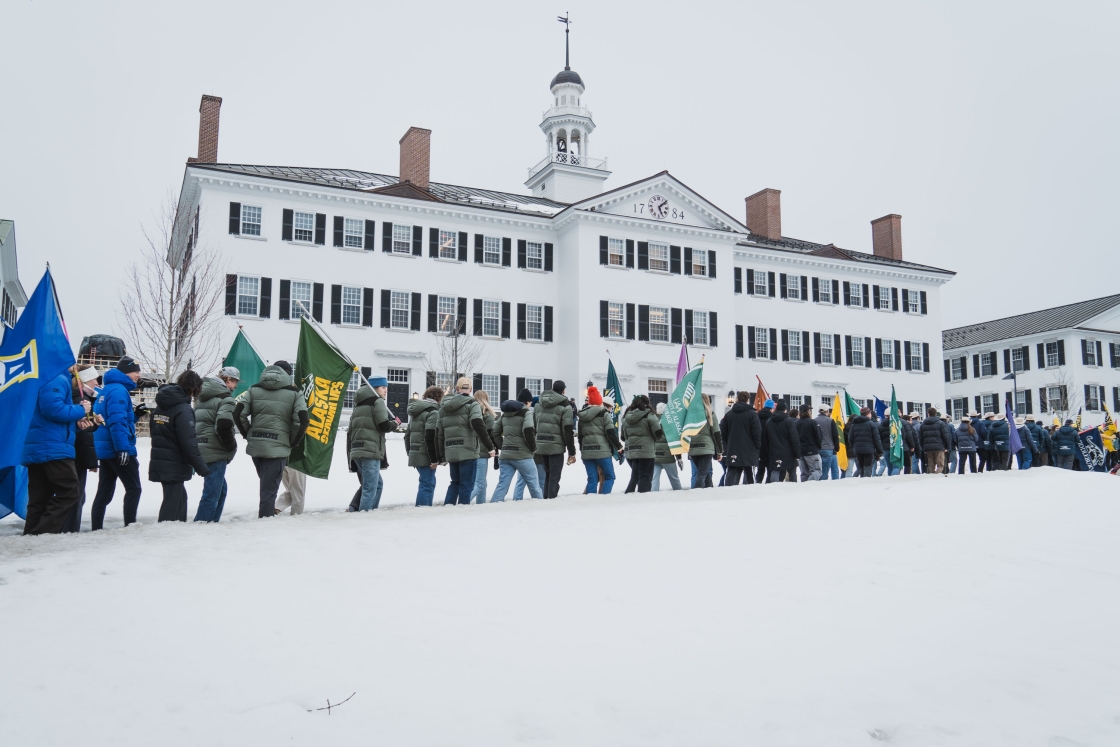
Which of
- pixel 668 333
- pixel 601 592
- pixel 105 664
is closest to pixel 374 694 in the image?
pixel 105 664

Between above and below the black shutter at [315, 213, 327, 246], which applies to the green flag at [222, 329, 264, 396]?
below

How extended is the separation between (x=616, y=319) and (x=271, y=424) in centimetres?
2862

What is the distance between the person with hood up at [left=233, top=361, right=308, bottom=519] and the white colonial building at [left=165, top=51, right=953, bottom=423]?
23.3m

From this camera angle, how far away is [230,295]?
3164cm

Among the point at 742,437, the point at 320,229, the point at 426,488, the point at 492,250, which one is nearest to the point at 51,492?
the point at 426,488

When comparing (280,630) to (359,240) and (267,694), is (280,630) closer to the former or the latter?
(267,694)

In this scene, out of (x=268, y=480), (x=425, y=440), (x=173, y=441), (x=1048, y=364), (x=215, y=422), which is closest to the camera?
(x=173, y=441)

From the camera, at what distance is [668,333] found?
126 feet

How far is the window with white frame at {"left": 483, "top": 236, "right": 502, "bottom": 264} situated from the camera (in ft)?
120

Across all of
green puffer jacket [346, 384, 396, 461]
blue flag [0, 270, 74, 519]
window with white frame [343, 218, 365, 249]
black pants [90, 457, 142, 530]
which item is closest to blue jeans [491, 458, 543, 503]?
green puffer jacket [346, 384, 396, 461]

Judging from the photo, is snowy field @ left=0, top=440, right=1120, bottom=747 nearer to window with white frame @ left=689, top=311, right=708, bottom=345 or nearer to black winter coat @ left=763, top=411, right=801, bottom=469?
black winter coat @ left=763, top=411, right=801, bottom=469

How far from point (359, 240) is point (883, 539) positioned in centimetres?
2821

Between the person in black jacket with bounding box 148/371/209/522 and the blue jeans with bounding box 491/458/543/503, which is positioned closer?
the person in black jacket with bounding box 148/371/209/522

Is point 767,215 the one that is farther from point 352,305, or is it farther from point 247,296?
point 247,296
